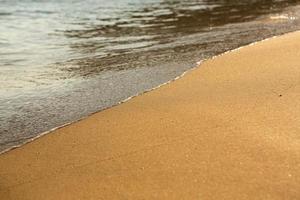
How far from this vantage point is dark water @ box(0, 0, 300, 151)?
16.4 feet

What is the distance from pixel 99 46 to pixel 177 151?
506cm

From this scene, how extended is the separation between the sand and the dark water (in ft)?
1.73

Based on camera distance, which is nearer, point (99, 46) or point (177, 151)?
point (177, 151)

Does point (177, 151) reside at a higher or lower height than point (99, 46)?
higher

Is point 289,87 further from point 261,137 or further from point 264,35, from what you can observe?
point 264,35

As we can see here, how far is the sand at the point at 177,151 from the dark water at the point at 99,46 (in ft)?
1.73

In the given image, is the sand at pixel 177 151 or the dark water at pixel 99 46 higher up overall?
the sand at pixel 177 151

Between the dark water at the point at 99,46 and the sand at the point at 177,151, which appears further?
the dark water at the point at 99,46

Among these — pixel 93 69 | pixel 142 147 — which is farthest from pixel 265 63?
pixel 142 147

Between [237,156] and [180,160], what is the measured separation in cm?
38

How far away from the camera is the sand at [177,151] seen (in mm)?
3021

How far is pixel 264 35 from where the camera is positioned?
27.8 ft

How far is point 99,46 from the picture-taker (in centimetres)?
826

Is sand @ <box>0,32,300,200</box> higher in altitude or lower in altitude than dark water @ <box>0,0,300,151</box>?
higher
